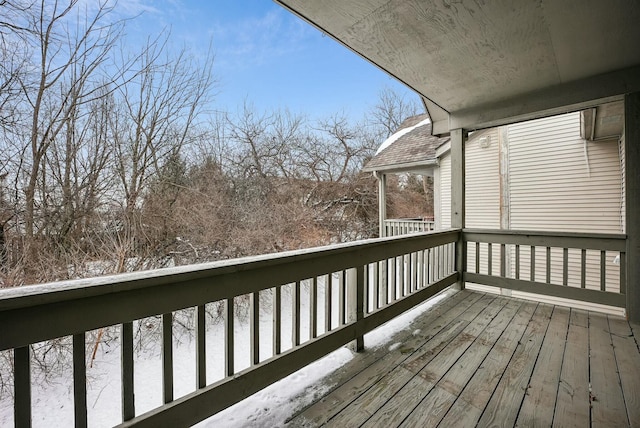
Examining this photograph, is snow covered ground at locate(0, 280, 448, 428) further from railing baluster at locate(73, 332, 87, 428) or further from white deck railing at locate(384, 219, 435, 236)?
white deck railing at locate(384, 219, 435, 236)

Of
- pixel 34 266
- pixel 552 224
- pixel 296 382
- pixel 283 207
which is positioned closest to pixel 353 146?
pixel 283 207

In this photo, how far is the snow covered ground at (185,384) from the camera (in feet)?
5.29

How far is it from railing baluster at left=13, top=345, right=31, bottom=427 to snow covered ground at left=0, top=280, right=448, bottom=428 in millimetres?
764

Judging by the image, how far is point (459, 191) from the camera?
389 centimetres

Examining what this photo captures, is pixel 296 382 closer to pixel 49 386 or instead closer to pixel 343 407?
pixel 343 407

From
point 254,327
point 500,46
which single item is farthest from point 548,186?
point 254,327

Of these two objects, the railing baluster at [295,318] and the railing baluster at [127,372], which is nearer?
the railing baluster at [127,372]

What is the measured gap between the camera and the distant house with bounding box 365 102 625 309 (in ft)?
16.6

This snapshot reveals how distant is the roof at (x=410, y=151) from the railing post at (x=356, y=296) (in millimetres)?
5711

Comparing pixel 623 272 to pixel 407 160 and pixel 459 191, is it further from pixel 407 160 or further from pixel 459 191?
pixel 407 160

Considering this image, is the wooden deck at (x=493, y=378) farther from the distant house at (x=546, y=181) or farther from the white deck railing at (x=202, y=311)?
the distant house at (x=546, y=181)

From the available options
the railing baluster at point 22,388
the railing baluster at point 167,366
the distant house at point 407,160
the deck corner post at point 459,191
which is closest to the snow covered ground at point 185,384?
the railing baluster at point 167,366

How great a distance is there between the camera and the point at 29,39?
14.0 ft

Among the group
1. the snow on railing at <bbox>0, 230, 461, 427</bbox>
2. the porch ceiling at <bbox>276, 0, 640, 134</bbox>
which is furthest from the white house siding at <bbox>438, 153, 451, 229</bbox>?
the snow on railing at <bbox>0, 230, 461, 427</bbox>
